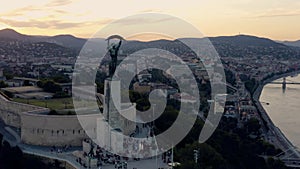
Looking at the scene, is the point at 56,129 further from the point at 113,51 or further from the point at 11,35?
the point at 11,35

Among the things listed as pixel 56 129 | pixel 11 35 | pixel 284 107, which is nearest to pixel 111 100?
pixel 56 129

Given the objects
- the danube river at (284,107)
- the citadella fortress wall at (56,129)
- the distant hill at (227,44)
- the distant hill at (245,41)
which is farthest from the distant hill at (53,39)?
the citadella fortress wall at (56,129)

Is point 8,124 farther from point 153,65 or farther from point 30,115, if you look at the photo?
point 153,65

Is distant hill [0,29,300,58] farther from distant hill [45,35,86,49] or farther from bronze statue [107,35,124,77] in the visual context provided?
bronze statue [107,35,124,77]

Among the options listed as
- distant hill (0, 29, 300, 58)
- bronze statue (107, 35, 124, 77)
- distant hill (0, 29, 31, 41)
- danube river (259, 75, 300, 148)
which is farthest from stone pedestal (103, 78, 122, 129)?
distant hill (0, 29, 31, 41)

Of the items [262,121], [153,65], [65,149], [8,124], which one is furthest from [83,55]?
[65,149]

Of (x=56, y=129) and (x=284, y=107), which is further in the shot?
(x=284, y=107)

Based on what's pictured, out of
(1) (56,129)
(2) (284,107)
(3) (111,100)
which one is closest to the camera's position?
(3) (111,100)

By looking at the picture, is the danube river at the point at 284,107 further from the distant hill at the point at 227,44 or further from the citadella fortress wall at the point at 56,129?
the distant hill at the point at 227,44
